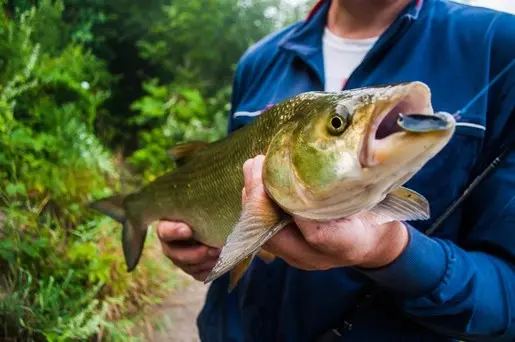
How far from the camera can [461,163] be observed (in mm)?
1600

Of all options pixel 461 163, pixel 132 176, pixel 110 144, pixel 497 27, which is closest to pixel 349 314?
pixel 461 163

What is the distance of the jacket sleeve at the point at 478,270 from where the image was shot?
1.43 meters

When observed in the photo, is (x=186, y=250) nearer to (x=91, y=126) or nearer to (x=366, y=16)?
(x=366, y=16)

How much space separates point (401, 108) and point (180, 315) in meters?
3.22

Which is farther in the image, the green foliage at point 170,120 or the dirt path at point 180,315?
the green foliage at point 170,120

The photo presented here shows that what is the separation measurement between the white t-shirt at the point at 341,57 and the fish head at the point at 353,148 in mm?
526

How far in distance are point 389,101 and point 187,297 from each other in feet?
11.4

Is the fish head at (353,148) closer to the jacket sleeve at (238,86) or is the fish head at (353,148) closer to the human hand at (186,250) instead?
the human hand at (186,250)

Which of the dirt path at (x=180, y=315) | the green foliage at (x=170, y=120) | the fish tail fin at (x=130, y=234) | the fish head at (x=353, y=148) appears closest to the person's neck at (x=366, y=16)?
the fish head at (x=353, y=148)

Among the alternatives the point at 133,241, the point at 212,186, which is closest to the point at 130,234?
the point at 133,241

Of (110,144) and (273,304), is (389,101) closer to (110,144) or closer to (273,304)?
(273,304)

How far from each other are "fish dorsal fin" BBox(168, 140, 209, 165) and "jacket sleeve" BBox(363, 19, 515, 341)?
1006mm

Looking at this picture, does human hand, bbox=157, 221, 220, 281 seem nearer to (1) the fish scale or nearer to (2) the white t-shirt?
(1) the fish scale

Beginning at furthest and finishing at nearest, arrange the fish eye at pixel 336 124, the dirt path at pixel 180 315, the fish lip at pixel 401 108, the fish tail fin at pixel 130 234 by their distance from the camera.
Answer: the dirt path at pixel 180 315
the fish tail fin at pixel 130 234
the fish eye at pixel 336 124
the fish lip at pixel 401 108
